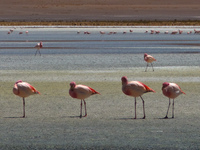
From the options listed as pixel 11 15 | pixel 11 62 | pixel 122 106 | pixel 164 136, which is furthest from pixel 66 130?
pixel 11 15

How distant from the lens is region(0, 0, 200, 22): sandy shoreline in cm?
16188

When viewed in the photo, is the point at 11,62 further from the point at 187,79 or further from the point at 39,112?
the point at 39,112

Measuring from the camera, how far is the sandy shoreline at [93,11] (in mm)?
161875

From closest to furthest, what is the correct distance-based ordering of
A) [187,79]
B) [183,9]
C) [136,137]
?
1. [136,137]
2. [187,79]
3. [183,9]

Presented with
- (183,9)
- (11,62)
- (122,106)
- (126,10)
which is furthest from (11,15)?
(122,106)

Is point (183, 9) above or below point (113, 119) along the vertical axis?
above

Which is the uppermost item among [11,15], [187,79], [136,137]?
[11,15]

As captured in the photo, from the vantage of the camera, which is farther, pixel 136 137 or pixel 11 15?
pixel 11 15

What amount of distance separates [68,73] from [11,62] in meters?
6.18

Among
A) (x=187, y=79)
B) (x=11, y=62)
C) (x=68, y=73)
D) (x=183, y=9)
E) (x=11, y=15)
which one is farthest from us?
(x=183, y=9)

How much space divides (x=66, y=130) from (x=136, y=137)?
1.45 m

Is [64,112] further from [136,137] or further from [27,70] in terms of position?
[27,70]

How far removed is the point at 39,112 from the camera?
12.8m

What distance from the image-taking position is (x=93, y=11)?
181 meters
